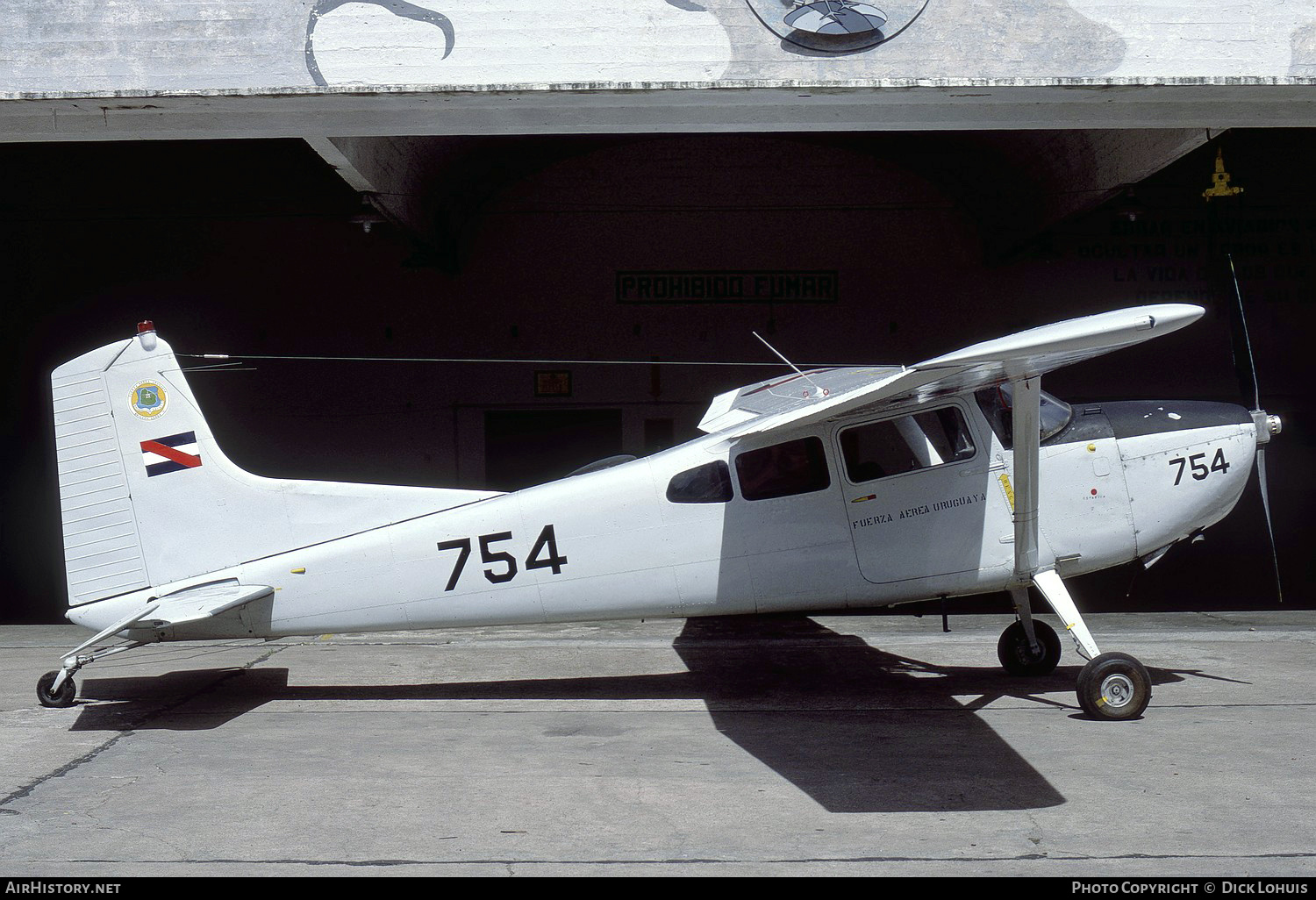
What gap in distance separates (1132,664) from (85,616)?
7.12 meters

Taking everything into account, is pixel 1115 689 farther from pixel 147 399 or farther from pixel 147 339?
pixel 147 339

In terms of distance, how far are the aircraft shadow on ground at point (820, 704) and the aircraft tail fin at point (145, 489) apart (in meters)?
1.11

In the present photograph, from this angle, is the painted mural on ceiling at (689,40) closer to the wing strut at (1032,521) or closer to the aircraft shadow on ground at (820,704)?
the wing strut at (1032,521)

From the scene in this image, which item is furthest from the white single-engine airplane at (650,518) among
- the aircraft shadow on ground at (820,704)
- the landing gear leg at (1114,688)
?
the aircraft shadow on ground at (820,704)

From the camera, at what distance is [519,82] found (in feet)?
31.2

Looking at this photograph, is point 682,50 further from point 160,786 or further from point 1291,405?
point 1291,405

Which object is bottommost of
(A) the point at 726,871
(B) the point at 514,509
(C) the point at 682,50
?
(A) the point at 726,871

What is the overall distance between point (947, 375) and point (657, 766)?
299 centimetres

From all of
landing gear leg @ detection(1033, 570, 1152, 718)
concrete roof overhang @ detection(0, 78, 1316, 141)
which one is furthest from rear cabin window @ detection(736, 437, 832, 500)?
concrete roof overhang @ detection(0, 78, 1316, 141)

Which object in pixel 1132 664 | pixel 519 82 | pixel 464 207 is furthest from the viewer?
pixel 464 207

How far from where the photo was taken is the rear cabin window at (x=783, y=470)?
314 inches

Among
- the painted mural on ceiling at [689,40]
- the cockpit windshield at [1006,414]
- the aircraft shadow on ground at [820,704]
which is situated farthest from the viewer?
the painted mural on ceiling at [689,40]

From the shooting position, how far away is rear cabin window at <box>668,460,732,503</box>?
7.94 metres

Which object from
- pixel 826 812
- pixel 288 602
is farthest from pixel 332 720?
pixel 826 812
